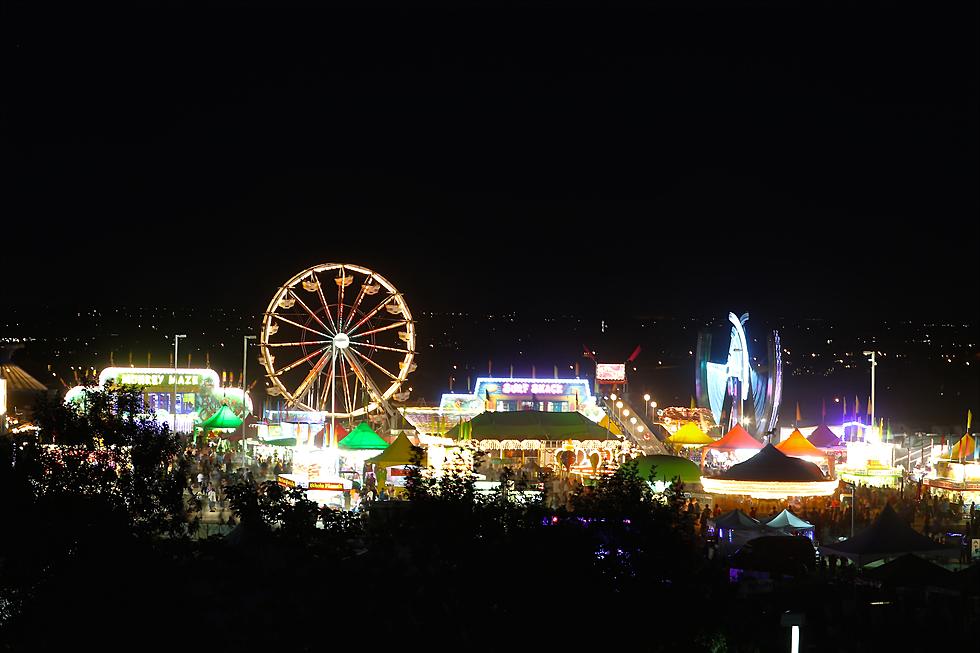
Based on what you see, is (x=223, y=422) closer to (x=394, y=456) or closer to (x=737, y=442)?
(x=394, y=456)

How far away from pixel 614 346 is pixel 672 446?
Result: 77.8 meters

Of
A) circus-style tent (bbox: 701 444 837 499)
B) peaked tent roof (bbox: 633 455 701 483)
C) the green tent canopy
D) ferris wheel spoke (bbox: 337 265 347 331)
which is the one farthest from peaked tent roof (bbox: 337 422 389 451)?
circus-style tent (bbox: 701 444 837 499)

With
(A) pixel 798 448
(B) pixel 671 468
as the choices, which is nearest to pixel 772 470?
(B) pixel 671 468

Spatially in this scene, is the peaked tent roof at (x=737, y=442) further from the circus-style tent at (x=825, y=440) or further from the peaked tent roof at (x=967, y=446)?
the peaked tent roof at (x=967, y=446)

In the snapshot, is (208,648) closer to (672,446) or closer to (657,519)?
(657,519)

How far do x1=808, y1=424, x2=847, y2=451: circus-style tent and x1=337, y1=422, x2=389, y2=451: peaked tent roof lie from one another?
15.8 m

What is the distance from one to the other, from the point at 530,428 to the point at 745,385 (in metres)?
8.03

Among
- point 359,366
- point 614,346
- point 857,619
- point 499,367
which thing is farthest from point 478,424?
point 614,346

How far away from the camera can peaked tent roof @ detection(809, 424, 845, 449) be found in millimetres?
41322

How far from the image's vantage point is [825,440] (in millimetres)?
41656

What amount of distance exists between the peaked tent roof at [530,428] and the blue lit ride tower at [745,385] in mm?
6082

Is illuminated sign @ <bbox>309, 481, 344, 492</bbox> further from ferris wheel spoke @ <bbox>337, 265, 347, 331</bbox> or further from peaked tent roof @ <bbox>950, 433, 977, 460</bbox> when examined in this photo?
peaked tent roof @ <bbox>950, 433, 977, 460</bbox>

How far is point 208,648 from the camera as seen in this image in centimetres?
962

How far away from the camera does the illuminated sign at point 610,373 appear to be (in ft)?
184
